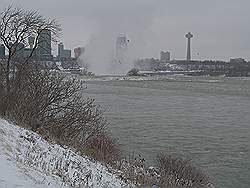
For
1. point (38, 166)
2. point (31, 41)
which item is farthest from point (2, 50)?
point (38, 166)

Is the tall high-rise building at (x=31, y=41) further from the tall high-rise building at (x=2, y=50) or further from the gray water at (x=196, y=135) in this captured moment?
the gray water at (x=196, y=135)

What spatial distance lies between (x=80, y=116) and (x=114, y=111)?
56.1 feet

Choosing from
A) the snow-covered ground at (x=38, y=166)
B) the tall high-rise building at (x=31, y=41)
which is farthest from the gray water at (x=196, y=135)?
the snow-covered ground at (x=38, y=166)

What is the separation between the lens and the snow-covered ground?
5.07 m

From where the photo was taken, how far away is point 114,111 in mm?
32969

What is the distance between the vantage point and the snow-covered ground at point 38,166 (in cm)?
507

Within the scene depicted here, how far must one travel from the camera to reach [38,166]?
20.8 ft

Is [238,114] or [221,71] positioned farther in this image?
[221,71]

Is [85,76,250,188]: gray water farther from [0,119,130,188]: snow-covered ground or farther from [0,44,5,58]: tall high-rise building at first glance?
[0,119,130,188]: snow-covered ground

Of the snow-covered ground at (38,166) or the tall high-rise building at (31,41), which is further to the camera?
the tall high-rise building at (31,41)

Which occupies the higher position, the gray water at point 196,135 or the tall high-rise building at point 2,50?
the tall high-rise building at point 2,50

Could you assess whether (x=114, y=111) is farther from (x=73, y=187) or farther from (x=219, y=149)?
(x=73, y=187)

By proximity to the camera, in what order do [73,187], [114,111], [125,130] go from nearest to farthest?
[73,187]
[125,130]
[114,111]

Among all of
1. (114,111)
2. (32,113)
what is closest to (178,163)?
(32,113)
